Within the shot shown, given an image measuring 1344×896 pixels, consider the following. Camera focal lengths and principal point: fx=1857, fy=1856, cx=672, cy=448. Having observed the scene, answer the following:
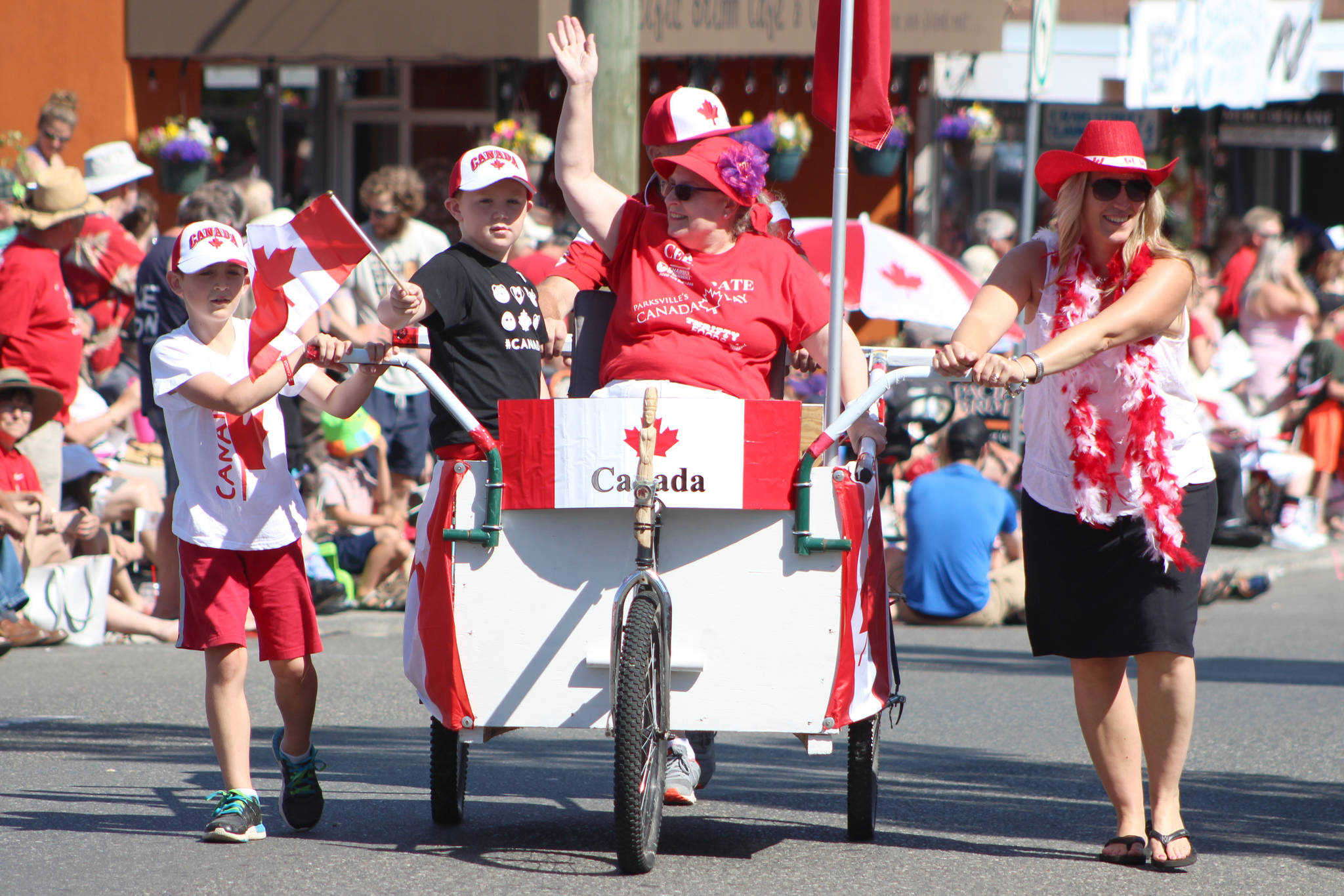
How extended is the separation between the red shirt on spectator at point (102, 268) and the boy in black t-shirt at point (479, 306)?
569 centimetres

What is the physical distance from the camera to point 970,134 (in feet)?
57.0

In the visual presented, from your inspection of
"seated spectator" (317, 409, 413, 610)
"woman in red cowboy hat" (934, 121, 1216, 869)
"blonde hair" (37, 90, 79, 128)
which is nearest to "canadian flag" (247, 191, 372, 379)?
"woman in red cowboy hat" (934, 121, 1216, 869)

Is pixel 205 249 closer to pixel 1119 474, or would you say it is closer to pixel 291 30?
pixel 1119 474

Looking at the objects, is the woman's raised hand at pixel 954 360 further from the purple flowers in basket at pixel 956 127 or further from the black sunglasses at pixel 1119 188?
the purple flowers in basket at pixel 956 127

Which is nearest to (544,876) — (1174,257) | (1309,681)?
(1174,257)

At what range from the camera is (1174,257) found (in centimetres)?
508

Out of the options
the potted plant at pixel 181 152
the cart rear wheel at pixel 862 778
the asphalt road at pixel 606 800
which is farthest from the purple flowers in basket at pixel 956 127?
the cart rear wheel at pixel 862 778

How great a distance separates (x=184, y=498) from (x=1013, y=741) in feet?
11.4

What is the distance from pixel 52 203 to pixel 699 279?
5.44m

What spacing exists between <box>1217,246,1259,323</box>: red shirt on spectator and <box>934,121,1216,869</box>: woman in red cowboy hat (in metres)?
12.3

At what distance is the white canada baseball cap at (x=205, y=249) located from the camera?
5098 millimetres

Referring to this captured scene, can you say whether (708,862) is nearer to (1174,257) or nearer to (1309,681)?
(1174,257)

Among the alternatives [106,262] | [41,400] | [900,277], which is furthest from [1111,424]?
[106,262]

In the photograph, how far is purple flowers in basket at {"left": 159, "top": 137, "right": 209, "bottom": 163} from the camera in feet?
45.1
